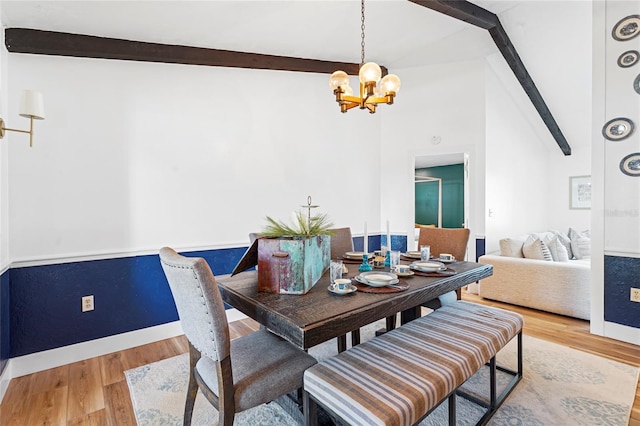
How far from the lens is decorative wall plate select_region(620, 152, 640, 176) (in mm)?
2605

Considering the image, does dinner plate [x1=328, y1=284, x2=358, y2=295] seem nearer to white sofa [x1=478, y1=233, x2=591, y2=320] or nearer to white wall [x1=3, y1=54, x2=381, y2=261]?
white wall [x1=3, y1=54, x2=381, y2=261]

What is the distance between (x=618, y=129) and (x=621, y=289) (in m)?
1.35

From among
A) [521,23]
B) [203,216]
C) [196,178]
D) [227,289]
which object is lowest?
[227,289]

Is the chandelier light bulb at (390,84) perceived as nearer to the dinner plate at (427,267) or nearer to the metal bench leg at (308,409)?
the dinner plate at (427,267)

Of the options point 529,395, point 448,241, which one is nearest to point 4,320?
point 448,241

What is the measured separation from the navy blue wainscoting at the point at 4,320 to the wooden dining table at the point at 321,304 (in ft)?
4.87

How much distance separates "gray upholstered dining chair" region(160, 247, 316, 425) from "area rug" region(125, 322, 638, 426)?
42 cm

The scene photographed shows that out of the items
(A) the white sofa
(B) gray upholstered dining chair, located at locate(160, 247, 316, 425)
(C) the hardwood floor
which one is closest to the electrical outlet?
(C) the hardwood floor

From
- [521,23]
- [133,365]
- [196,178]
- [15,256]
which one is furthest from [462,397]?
[521,23]

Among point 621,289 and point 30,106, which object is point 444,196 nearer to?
point 621,289

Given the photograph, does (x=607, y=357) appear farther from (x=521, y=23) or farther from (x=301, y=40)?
(x=301, y=40)

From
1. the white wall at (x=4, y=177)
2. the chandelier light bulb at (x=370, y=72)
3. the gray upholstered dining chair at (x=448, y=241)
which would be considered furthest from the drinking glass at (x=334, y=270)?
the white wall at (x=4, y=177)

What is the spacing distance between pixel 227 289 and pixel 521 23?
4.12 metres

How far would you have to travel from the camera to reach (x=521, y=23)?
3510 millimetres
